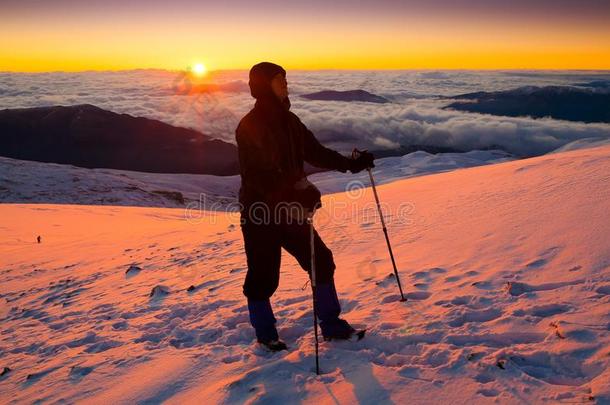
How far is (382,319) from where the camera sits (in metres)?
4.56

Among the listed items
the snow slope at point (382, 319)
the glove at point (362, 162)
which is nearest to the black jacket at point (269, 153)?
the glove at point (362, 162)

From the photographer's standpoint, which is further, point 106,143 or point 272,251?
point 106,143

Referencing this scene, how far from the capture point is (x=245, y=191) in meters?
4.00

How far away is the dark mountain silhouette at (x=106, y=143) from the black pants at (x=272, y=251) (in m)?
155

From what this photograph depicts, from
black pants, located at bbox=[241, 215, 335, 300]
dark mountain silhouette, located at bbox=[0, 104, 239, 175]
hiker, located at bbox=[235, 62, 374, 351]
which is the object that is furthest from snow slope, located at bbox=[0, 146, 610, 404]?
dark mountain silhouette, located at bbox=[0, 104, 239, 175]

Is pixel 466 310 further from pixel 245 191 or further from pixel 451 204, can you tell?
pixel 451 204

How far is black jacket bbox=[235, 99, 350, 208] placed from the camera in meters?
3.74

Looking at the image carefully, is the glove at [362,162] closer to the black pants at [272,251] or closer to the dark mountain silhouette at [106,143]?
the black pants at [272,251]

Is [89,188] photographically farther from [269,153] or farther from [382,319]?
[269,153]

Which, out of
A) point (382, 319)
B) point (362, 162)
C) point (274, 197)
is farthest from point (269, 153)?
point (382, 319)

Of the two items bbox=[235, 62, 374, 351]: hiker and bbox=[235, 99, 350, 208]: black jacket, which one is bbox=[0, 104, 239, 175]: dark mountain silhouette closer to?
bbox=[235, 62, 374, 351]: hiker

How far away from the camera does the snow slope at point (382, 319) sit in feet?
11.2

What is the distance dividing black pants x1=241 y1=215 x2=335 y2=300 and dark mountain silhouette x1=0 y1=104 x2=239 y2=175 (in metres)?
155

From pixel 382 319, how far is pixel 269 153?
6.83 ft
